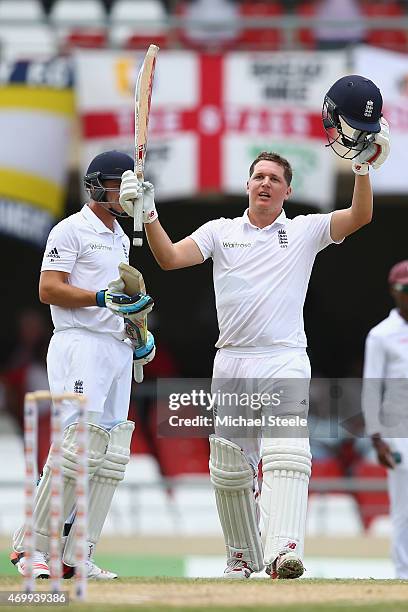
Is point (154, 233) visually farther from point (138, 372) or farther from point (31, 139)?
point (31, 139)

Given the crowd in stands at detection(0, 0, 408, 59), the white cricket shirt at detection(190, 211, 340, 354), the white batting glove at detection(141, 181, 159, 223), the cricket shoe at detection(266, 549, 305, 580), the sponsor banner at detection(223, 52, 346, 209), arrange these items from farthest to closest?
the crowd in stands at detection(0, 0, 408, 59), the sponsor banner at detection(223, 52, 346, 209), the white cricket shirt at detection(190, 211, 340, 354), the white batting glove at detection(141, 181, 159, 223), the cricket shoe at detection(266, 549, 305, 580)

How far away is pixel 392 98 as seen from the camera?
13.0m

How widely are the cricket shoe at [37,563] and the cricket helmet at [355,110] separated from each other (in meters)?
2.42

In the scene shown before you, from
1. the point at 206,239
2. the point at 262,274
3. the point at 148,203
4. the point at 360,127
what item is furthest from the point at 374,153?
the point at 148,203

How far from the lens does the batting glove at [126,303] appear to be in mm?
6723

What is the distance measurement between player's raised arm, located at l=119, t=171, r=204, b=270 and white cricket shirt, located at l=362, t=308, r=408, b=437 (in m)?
2.34

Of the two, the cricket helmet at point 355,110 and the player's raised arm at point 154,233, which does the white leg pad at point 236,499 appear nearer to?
the player's raised arm at point 154,233

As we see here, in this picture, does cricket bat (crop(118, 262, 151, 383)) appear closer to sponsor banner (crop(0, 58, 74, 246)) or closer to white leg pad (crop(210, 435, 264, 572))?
white leg pad (crop(210, 435, 264, 572))

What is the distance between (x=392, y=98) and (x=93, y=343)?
22.2ft

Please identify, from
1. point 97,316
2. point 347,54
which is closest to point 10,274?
point 347,54

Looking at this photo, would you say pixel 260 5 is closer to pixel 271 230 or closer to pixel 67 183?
pixel 67 183

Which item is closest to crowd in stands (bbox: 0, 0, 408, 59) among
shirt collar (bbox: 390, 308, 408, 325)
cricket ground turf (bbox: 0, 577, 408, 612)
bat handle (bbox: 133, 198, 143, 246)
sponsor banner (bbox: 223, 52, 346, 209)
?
sponsor banner (bbox: 223, 52, 346, 209)

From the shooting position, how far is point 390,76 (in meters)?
13.1

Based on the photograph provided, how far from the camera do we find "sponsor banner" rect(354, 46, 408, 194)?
12977 mm
